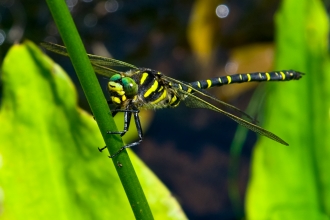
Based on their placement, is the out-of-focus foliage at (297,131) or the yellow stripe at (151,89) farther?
the yellow stripe at (151,89)

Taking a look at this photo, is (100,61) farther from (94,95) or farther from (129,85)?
(94,95)

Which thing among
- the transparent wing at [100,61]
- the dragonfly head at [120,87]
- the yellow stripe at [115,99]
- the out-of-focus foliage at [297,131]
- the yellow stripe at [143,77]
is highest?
the transparent wing at [100,61]

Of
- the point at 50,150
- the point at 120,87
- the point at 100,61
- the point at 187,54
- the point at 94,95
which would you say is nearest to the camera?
the point at 94,95

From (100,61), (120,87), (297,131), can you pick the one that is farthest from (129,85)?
(297,131)

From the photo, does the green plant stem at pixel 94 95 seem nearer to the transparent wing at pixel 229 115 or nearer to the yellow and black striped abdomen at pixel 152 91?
the transparent wing at pixel 229 115

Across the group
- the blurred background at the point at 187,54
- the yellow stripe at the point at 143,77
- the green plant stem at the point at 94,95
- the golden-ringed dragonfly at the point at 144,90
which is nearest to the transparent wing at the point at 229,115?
the golden-ringed dragonfly at the point at 144,90

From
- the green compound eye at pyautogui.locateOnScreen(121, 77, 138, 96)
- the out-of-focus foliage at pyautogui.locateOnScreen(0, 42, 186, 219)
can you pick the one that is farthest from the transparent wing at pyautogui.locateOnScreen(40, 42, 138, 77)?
the out-of-focus foliage at pyautogui.locateOnScreen(0, 42, 186, 219)
